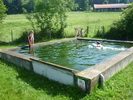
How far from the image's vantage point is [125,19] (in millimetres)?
13453

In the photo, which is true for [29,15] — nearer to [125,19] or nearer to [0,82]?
[125,19]

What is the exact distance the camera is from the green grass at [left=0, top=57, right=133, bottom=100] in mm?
4240

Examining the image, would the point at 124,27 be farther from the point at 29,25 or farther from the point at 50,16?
the point at 29,25

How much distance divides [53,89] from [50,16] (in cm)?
1113

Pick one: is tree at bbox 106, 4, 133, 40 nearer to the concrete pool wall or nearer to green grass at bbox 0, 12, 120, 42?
green grass at bbox 0, 12, 120, 42

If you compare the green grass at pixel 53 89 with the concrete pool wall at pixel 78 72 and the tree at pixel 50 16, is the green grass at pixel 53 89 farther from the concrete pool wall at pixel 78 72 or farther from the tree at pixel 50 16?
the tree at pixel 50 16

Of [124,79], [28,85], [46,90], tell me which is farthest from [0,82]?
[124,79]

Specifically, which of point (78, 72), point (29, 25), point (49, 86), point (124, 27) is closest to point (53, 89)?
point (49, 86)

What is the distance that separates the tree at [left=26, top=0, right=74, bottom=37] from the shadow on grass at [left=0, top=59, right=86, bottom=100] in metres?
9.18

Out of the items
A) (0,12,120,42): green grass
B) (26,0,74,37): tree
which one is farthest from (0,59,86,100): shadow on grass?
(26,0,74,37): tree

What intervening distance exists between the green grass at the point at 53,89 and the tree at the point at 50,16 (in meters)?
9.56

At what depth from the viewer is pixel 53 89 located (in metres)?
4.85

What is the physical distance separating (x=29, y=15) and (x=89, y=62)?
9.78 metres

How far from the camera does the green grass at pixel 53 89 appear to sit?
167 inches
